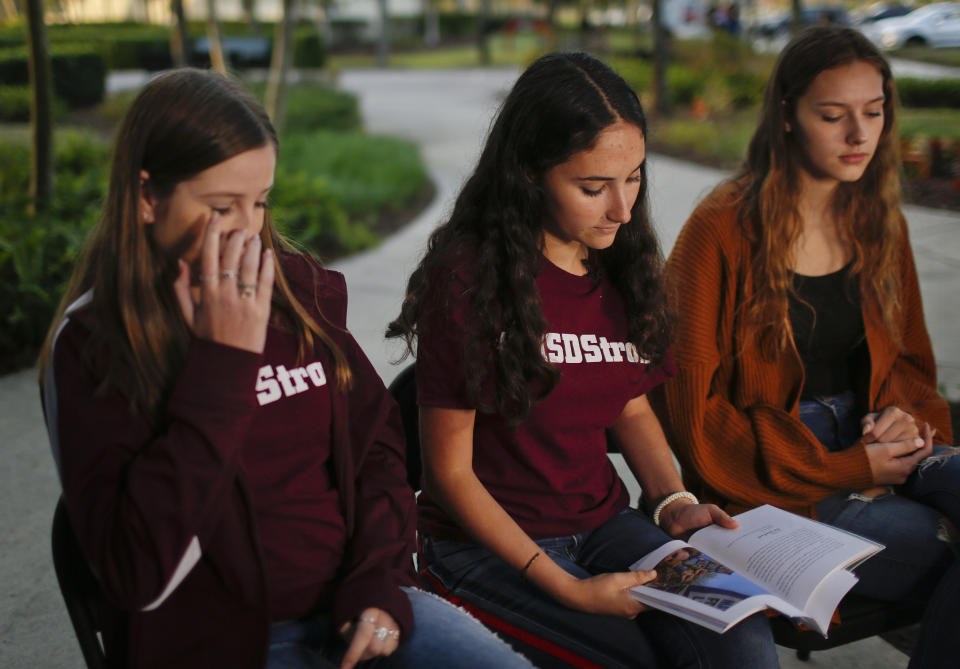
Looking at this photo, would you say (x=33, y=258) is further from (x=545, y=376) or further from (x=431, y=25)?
(x=431, y=25)

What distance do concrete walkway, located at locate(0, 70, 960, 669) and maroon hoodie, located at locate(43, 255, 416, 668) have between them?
91 centimetres

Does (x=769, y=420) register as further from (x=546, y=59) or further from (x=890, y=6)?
(x=890, y=6)

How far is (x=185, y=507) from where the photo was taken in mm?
1537

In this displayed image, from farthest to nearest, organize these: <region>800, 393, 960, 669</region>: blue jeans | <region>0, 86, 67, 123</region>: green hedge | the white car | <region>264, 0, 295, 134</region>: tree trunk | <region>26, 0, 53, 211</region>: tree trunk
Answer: <region>0, 86, 67, 123</region>: green hedge → the white car → <region>264, 0, 295, 134</region>: tree trunk → <region>26, 0, 53, 211</region>: tree trunk → <region>800, 393, 960, 669</region>: blue jeans

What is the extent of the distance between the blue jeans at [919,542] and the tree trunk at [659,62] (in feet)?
49.3

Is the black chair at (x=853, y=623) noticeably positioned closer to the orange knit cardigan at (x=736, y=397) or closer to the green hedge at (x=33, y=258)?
the orange knit cardigan at (x=736, y=397)

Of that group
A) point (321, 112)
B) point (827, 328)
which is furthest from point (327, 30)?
point (827, 328)

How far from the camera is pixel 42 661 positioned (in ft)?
9.23

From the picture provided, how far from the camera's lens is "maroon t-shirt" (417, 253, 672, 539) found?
2045mm

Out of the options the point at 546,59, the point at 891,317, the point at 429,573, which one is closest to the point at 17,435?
the point at 429,573

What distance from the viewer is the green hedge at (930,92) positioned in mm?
13562

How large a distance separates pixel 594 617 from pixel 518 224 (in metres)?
0.84

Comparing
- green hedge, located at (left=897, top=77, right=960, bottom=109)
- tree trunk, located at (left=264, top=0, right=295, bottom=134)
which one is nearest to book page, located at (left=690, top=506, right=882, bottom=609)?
tree trunk, located at (left=264, top=0, right=295, bottom=134)

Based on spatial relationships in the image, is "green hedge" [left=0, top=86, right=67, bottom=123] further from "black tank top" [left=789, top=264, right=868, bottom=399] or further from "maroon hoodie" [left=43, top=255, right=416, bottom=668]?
"maroon hoodie" [left=43, top=255, right=416, bottom=668]
